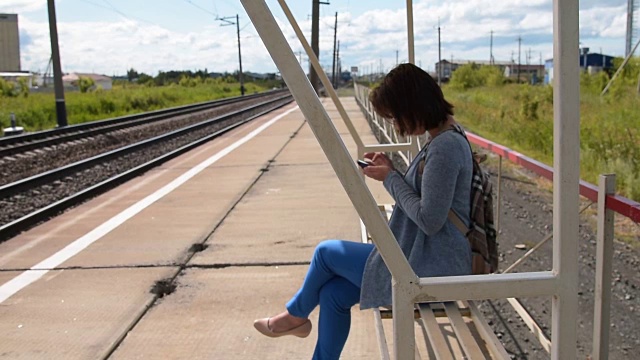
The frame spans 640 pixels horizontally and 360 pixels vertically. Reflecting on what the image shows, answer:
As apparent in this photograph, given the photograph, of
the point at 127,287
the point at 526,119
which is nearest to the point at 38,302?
the point at 127,287

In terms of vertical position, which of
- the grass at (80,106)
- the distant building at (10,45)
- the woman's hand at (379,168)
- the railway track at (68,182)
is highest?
the distant building at (10,45)

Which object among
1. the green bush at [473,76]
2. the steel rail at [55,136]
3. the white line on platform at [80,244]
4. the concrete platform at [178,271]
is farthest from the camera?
the green bush at [473,76]

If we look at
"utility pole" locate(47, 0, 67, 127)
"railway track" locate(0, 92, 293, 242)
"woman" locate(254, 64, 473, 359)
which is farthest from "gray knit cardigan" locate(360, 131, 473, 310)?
"utility pole" locate(47, 0, 67, 127)

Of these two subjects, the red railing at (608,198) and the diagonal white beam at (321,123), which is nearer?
the diagonal white beam at (321,123)

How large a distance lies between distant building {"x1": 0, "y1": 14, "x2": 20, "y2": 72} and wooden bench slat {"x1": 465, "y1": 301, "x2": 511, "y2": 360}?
258 feet

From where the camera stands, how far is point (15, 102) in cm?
2730

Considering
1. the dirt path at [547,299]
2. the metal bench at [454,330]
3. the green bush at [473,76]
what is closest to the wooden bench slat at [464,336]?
the metal bench at [454,330]

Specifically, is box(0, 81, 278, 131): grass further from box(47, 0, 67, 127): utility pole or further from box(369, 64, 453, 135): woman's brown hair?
box(369, 64, 453, 135): woman's brown hair

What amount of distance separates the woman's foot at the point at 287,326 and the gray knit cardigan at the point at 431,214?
54 centimetres

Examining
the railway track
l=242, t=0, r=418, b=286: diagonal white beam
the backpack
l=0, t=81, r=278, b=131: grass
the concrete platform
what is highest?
l=0, t=81, r=278, b=131: grass

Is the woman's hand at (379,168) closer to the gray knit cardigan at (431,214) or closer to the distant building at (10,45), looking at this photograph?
the gray knit cardigan at (431,214)

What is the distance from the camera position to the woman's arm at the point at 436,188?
236 cm

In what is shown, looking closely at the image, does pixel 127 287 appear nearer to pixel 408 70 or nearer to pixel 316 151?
pixel 408 70

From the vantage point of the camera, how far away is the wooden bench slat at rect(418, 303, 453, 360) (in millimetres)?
2233
